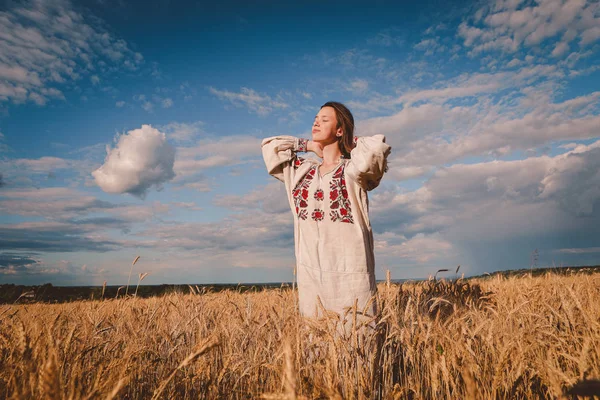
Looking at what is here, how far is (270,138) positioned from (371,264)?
144 centimetres

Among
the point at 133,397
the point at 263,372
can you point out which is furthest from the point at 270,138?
the point at 133,397

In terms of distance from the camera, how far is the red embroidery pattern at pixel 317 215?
283cm

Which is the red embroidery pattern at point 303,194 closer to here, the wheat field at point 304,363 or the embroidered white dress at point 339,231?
the embroidered white dress at point 339,231

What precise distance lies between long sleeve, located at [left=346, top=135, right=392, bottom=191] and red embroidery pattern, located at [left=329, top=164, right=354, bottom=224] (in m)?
0.19

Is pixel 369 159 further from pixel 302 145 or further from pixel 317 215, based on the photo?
pixel 302 145

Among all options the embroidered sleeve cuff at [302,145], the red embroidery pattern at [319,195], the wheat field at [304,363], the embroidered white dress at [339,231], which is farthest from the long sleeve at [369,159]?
the wheat field at [304,363]

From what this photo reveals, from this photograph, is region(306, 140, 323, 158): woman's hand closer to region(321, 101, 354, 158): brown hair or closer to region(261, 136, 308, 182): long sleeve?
region(261, 136, 308, 182): long sleeve

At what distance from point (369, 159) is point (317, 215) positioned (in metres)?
0.67

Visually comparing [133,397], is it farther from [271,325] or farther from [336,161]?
[336,161]

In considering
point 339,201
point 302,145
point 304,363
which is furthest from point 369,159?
point 304,363

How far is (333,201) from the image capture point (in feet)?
9.23

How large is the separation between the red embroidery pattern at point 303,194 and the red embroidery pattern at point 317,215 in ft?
0.24

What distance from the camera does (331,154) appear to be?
3.05m

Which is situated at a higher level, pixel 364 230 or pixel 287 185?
pixel 287 185
